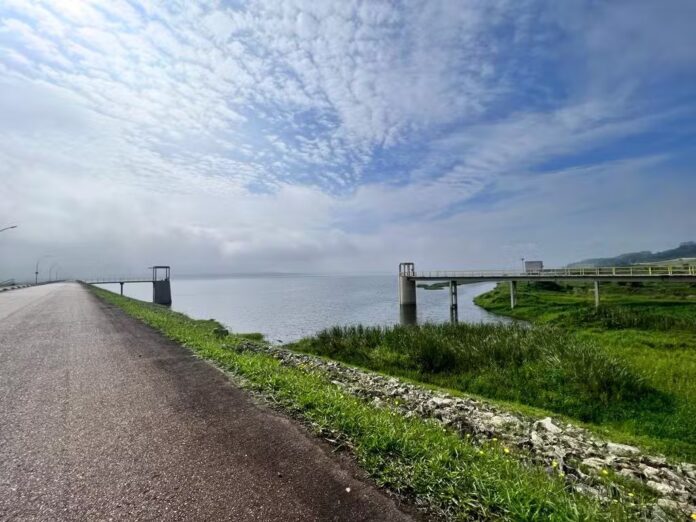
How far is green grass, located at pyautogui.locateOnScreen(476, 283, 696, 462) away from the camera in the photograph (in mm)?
10078

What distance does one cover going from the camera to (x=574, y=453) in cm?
755

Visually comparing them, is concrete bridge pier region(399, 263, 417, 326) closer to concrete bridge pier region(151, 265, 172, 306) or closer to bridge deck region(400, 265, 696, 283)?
bridge deck region(400, 265, 696, 283)

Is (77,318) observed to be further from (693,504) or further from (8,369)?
(693,504)

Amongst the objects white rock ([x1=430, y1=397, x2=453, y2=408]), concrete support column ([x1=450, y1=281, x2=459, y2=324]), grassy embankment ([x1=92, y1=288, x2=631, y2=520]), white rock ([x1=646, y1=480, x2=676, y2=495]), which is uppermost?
grassy embankment ([x1=92, y1=288, x2=631, y2=520])

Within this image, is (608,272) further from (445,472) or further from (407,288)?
(445,472)

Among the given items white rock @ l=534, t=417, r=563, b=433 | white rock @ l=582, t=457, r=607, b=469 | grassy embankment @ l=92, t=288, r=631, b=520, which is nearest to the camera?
grassy embankment @ l=92, t=288, r=631, b=520

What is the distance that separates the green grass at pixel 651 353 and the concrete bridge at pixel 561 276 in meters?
2.99

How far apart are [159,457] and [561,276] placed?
56156 millimetres

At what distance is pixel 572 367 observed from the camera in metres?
13.8

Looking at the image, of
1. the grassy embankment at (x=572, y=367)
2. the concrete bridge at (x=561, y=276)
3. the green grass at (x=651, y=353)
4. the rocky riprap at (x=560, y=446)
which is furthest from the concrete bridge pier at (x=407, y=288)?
the rocky riprap at (x=560, y=446)

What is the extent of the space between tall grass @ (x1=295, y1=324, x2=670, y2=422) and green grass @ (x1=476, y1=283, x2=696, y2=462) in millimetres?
562

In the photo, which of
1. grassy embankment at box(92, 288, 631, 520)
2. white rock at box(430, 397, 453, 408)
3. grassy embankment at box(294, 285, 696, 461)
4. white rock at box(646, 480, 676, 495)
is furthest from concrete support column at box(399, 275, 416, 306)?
white rock at box(646, 480, 676, 495)

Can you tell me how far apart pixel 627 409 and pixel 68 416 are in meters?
15.5

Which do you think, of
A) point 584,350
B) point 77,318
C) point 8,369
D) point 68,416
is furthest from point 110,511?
point 77,318
